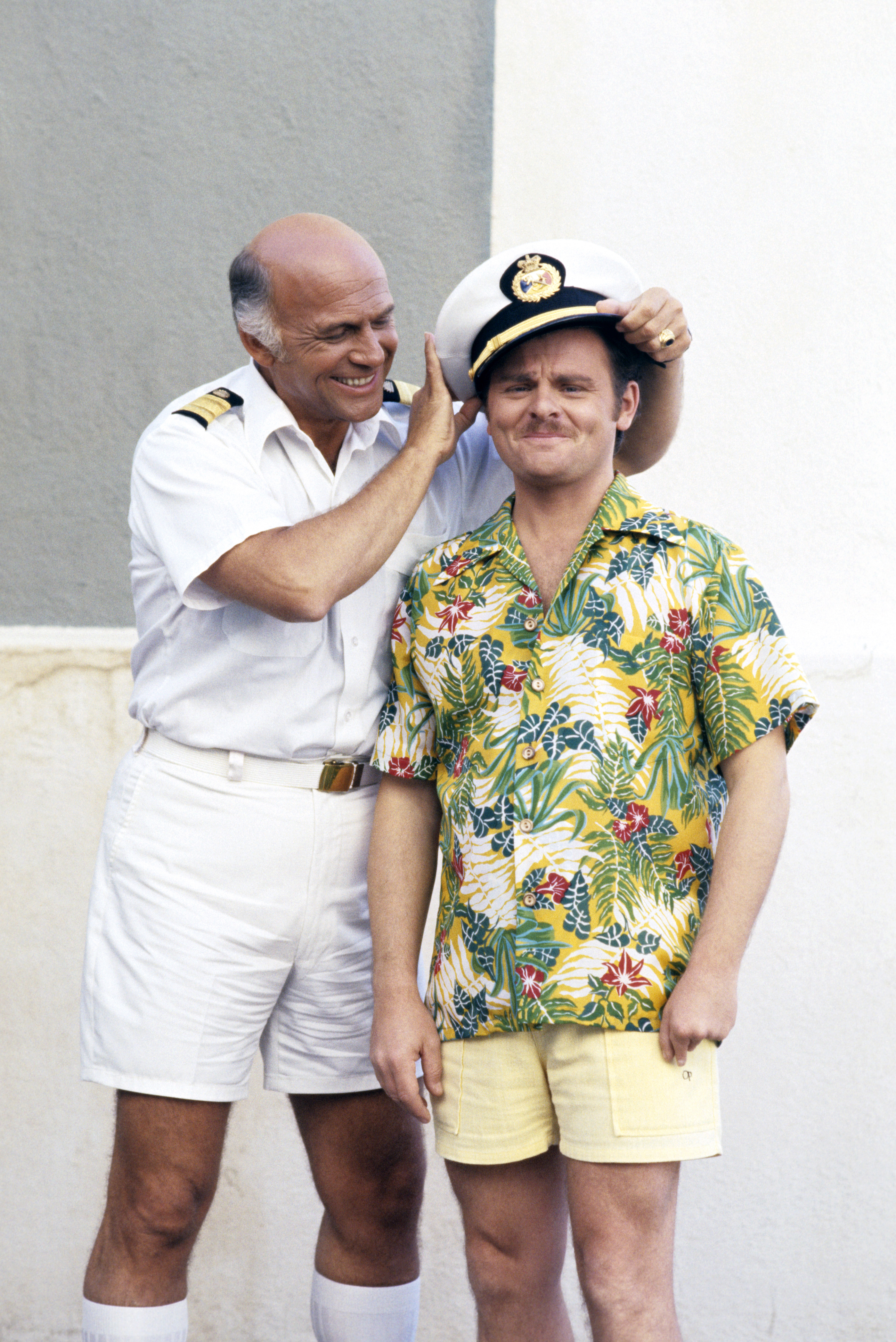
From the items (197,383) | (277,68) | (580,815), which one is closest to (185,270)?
(197,383)

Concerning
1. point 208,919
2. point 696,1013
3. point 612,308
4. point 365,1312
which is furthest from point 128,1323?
point 612,308

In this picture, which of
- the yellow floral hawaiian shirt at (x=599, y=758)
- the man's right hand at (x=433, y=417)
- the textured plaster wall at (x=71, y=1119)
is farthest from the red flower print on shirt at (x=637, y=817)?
the textured plaster wall at (x=71, y=1119)

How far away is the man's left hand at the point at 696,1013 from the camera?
67.3 inches

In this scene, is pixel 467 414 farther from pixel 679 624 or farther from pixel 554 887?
pixel 554 887

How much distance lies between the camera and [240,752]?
2.14 meters

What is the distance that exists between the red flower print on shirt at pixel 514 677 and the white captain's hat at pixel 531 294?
468mm

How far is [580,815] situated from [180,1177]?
95cm

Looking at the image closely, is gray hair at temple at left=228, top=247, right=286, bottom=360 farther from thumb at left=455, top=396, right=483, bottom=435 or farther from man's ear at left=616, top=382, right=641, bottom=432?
man's ear at left=616, top=382, right=641, bottom=432

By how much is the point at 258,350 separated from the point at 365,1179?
4.82ft

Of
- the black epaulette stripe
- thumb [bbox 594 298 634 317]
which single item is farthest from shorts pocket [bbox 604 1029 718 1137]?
the black epaulette stripe

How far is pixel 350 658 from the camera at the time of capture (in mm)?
2139

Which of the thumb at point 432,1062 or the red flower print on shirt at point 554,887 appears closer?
the red flower print on shirt at point 554,887

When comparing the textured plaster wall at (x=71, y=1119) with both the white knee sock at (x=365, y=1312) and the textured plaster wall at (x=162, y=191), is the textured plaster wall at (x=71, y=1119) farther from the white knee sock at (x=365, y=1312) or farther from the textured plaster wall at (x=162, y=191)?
the white knee sock at (x=365, y=1312)

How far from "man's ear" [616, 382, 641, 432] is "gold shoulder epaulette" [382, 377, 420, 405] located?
1.59ft
